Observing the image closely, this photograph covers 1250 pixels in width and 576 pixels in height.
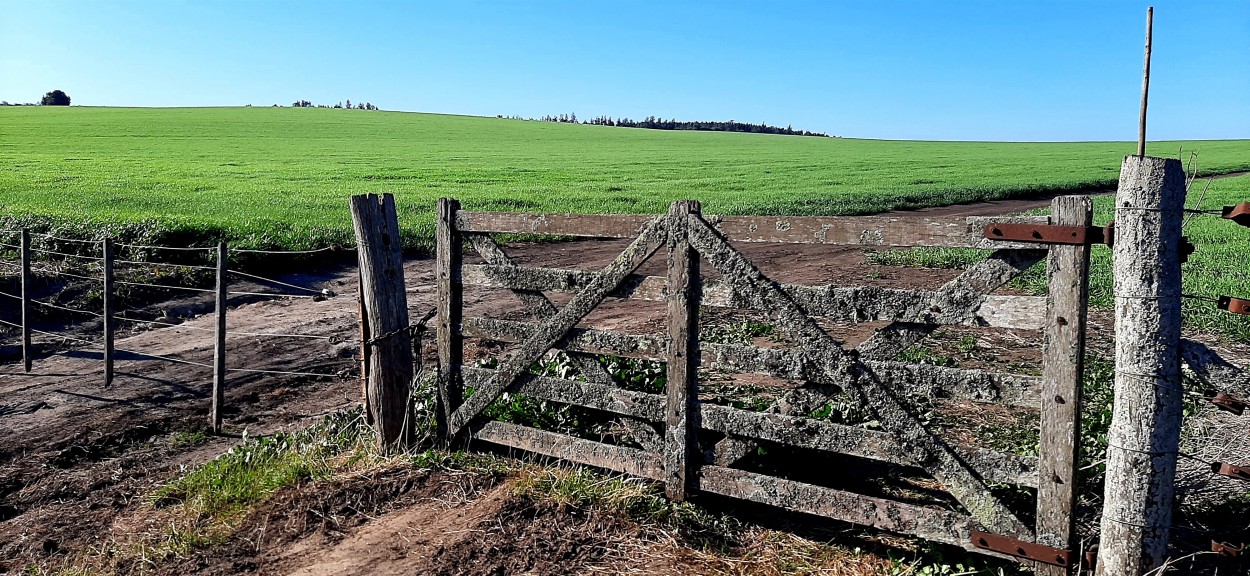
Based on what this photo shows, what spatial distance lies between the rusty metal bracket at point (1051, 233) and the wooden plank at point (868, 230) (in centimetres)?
4

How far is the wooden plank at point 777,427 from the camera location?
450 cm

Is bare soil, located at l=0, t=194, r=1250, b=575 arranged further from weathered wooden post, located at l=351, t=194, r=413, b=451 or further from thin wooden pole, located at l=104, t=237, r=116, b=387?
weathered wooden post, located at l=351, t=194, r=413, b=451

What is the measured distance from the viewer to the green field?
1819 centimetres

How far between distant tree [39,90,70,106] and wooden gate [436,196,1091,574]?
359ft

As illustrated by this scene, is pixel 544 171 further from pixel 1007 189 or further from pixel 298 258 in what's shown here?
pixel 298 258

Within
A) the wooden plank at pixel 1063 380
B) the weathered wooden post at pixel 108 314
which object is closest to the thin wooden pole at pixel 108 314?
the weathered wooden post at pixel 108 314

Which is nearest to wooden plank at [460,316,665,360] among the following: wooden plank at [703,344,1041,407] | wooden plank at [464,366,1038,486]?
wooden plank at [464,366,1038,486]

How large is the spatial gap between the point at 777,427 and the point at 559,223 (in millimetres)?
1957

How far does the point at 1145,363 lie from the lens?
387 cm

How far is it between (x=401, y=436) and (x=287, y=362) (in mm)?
3600

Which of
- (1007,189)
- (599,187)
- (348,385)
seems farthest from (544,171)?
(348,385)

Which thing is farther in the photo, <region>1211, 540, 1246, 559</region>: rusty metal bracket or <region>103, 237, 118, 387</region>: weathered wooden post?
<region>103, 237, 118, 387</region>: weathered wooden post

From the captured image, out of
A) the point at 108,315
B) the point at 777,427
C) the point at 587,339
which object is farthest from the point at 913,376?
the point at 108,315

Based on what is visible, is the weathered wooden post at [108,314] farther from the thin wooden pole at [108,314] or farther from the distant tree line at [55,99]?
the distant tree line at [55,99]
